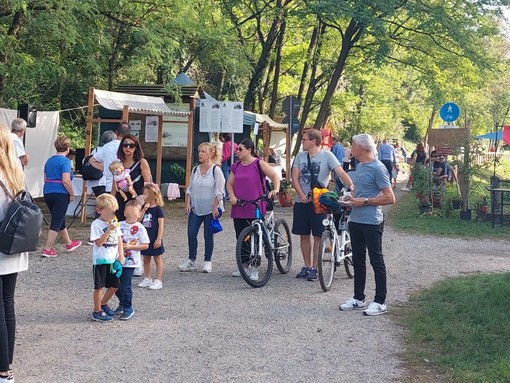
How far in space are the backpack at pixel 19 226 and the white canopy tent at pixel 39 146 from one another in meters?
9.36

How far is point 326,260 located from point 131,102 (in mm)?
7165

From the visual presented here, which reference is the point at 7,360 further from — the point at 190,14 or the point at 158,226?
the point at 190,14

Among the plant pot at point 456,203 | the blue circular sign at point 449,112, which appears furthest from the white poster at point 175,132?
the plant pot at point 456,203

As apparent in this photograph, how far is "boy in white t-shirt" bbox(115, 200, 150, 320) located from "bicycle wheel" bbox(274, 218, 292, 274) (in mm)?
2529

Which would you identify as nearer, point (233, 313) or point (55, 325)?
point (55, 325)

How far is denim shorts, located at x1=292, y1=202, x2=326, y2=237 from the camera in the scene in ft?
29.9

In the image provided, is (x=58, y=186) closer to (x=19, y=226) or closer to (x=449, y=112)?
(x=19, y=226)

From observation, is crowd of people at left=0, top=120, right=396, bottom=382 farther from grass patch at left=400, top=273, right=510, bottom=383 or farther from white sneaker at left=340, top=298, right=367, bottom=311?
grass patch at left=400, top=273, right=510, bottom=383

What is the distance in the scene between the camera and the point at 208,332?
6.57m

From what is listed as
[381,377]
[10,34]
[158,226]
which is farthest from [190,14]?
[381,377]

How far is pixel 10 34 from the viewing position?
13711 mm

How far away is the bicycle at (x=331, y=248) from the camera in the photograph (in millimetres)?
8392

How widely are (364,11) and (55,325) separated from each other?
14761 millimetres

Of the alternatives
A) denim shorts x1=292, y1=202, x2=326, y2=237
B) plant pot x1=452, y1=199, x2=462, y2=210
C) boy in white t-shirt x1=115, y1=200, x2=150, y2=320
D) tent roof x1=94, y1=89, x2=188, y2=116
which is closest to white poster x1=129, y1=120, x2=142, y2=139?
tent roof x1=94, y1=89, x2=188, y2=116
